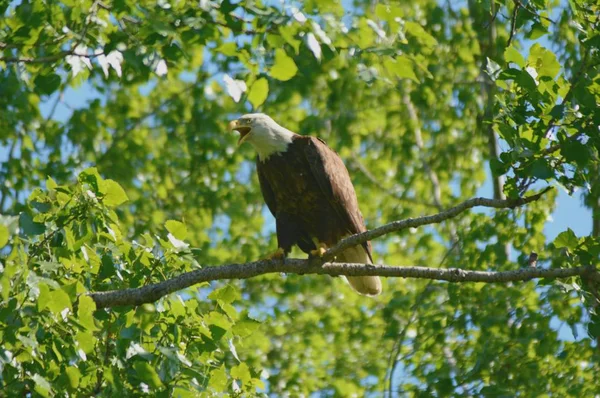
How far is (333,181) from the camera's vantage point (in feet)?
17.5

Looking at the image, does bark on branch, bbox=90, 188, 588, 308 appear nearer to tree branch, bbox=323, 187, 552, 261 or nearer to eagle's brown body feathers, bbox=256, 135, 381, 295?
tree branch, bbox=323, 187, 552, 261

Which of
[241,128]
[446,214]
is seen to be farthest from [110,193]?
[241,128]

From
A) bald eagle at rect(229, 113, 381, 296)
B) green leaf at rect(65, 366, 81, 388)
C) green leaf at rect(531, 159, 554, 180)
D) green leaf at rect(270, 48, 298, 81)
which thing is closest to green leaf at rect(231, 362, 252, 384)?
green leaf at rect(65, 366, 81, 388)

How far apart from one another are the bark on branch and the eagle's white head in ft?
4.12

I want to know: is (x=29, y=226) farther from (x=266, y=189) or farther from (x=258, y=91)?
(x=266, y=189)

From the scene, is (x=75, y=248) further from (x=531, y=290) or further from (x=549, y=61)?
(x=531, y=290)

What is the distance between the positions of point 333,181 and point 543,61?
6.53 ft

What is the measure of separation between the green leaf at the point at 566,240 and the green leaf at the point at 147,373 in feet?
5.77

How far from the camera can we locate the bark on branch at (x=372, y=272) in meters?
3.65

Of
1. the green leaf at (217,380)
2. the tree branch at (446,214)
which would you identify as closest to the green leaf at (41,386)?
the green leaf at (217,380)

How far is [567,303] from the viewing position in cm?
563

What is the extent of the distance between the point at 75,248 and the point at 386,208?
26.0 ft

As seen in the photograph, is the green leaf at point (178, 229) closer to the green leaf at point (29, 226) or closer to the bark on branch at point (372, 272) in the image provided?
the bark on branch at point (372, 272)

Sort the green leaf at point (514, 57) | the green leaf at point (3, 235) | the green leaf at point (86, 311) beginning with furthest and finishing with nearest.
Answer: the green leaf at point (514, 57) → the green leaf at point (86, 311) → the green leaf at point (3, 235)
